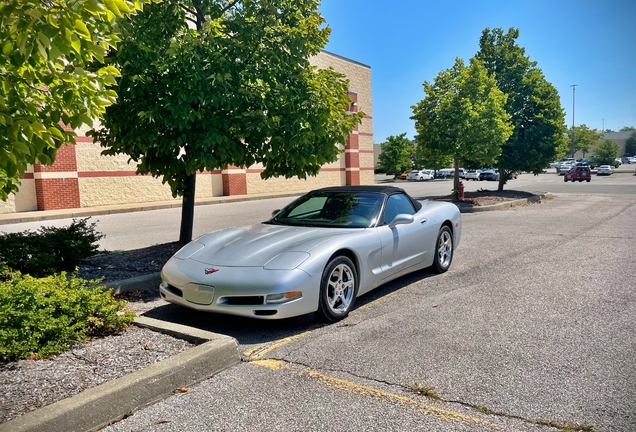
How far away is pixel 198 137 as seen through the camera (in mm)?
6984

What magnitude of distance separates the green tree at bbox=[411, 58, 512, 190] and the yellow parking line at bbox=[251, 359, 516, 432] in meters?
16.1

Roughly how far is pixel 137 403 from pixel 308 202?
384 centimetres

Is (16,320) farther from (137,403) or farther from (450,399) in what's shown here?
(450,399)

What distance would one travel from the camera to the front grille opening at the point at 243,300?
183 inches

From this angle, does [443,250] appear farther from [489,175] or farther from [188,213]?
[489,175]

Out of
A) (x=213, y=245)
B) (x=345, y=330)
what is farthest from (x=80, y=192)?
(x=345, y=330)

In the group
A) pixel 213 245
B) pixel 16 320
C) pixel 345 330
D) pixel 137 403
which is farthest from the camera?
pixel 213 245

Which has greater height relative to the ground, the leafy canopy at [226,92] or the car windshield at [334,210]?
the leafy canopy at [226,92]

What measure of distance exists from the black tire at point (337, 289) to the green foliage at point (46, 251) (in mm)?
3780

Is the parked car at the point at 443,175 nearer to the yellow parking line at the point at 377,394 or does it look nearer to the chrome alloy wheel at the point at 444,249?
the chrome alloy wheel at the point at 444,249

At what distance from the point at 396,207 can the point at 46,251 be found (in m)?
4.71

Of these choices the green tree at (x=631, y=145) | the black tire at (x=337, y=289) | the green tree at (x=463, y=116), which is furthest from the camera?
the green tree at (x=631, y=145)

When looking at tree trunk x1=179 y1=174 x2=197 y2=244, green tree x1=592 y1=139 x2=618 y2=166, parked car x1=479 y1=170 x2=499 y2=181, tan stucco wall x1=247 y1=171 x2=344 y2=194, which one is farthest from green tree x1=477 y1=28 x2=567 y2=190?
green tree x1=592 y1=139 x2=618 y2=166

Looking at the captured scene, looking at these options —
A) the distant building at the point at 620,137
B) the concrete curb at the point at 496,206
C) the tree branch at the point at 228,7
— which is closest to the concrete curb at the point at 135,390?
the tree branch at the point at 228,7
